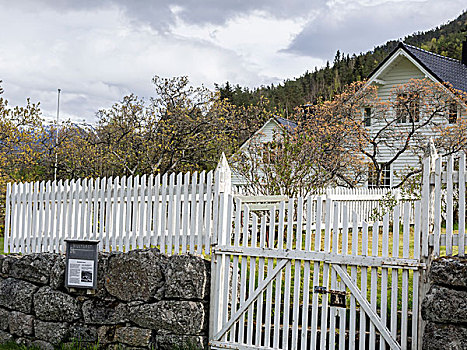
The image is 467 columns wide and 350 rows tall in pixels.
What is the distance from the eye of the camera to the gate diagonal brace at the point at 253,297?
5.98 m

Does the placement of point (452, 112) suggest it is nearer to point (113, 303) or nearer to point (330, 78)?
point (113, 303)

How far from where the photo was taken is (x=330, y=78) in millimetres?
59406

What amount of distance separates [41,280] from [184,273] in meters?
2.26

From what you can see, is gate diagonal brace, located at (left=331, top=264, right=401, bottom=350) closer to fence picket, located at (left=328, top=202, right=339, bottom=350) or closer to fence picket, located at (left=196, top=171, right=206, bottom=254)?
fence picket, located at (left=328, top=202, right=339, bottom=350)

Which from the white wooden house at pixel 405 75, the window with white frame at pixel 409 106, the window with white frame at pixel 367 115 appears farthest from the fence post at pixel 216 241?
the window with white frame at pixel 367 115

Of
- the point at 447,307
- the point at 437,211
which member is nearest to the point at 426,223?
the point at 437,211

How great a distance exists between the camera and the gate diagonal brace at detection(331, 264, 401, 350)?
211 inches

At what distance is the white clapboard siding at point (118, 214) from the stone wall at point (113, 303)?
0.29 m

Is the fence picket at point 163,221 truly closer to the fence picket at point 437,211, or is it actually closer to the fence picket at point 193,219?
the fence picket at point 193,219

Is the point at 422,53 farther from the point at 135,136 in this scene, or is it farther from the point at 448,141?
the point at 135,136

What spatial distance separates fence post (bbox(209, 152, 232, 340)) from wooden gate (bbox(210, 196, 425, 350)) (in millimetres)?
12

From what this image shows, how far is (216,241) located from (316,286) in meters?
1.31

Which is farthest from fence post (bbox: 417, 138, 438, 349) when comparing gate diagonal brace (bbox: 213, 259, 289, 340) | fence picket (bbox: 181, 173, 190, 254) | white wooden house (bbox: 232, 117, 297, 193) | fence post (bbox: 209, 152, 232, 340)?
white wooden house (bbox: 232, 117, 297, 193)

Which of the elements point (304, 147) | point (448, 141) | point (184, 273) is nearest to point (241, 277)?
point (184, 273)
